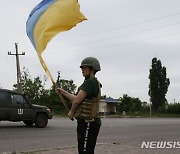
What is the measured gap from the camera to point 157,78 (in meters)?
79.5

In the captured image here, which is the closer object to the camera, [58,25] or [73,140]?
[58,25]

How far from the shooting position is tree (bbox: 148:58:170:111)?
77.0 m

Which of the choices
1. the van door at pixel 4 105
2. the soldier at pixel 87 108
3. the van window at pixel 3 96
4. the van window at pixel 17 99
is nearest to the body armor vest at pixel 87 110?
the soldier at pixel 87 108

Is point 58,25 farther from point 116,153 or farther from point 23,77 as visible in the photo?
point 23,77

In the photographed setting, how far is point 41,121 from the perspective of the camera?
1927 centimetres

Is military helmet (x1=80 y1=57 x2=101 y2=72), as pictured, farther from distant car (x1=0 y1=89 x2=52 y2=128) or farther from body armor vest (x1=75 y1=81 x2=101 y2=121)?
distant car (x1=0 y1=89 x2=52 y2=128)

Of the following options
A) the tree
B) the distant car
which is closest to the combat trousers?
the distant car

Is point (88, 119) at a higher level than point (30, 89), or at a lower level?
lower

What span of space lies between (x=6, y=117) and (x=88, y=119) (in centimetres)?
1314

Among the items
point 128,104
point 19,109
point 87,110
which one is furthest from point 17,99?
point 128,104

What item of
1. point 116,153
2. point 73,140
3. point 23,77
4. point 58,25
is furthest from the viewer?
point 23,77

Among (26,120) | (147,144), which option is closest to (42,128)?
(26,120)

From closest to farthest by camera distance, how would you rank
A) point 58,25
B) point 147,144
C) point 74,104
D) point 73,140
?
1. point 74,104
2. point 58,25
3. point 147,144
4. point 73,140

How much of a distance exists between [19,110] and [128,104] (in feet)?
205
